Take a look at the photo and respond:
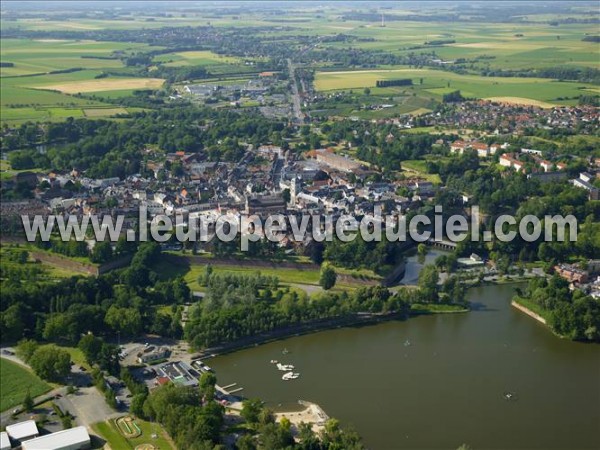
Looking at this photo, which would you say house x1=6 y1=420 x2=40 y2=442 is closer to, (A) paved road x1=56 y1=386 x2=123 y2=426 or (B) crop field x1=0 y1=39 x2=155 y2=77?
(A) paved road x1=56 y1=386 x2=123 y2=426

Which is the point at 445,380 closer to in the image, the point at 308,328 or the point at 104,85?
the point at 308,328

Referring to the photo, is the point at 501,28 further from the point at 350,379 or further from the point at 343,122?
the point at 350,379

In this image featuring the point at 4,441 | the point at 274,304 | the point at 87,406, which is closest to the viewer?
the point at 4,441

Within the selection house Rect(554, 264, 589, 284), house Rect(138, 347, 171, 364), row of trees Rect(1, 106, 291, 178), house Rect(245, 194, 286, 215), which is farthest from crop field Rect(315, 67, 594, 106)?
house Rect(138, 347, 171, 364)

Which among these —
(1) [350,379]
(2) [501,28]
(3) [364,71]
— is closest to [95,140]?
(1) [350,379]

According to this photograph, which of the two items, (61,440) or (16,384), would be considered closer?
(61,440)

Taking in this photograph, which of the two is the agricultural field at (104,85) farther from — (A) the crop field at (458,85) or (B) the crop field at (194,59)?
(A) the crop field at (458,85)

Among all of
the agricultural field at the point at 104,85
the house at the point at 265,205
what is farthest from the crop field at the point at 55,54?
the house at the point at 265,205

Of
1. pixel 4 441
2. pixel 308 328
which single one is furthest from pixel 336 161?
pixel 4 441
